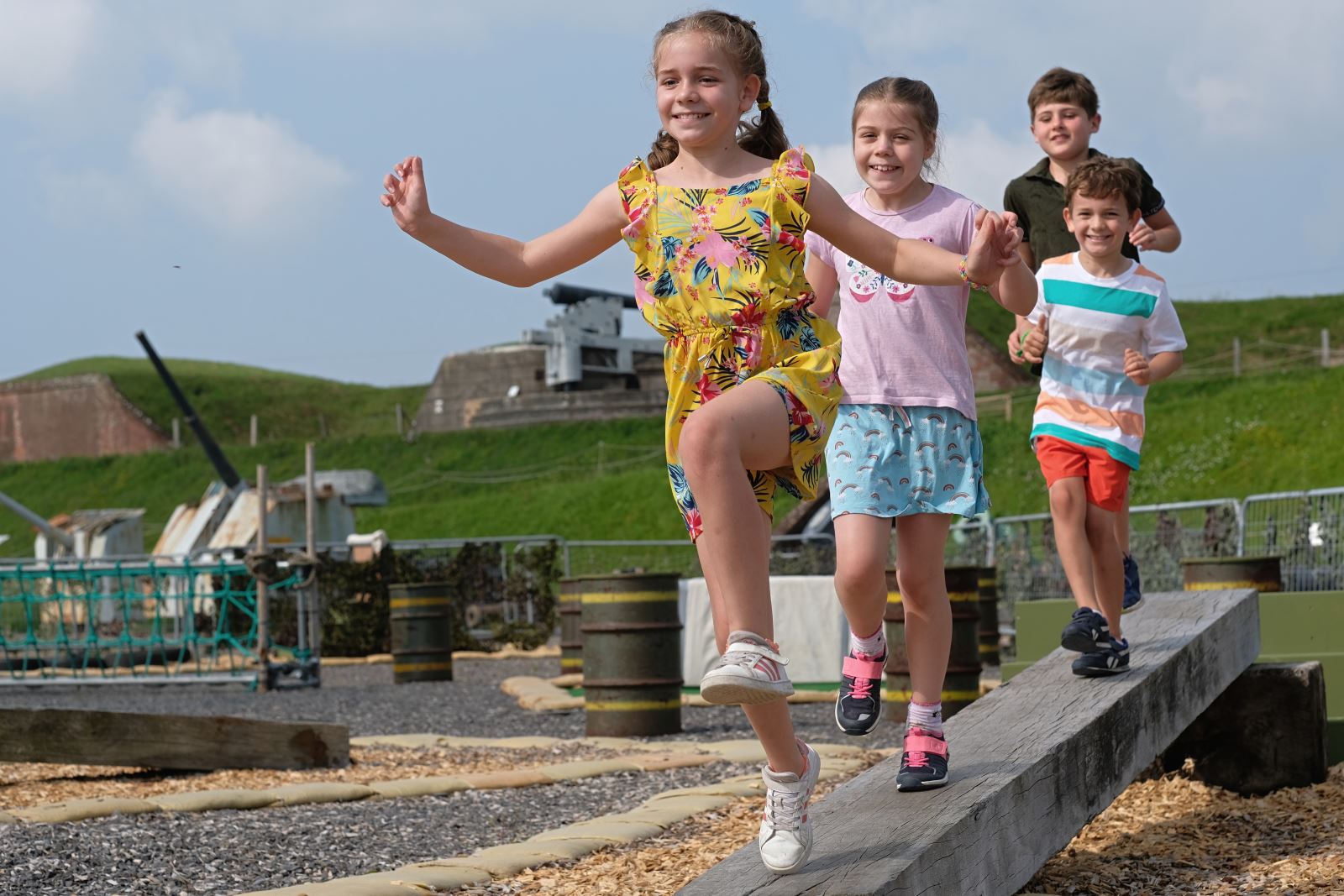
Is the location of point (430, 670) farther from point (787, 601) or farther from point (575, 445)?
point (575, 445)

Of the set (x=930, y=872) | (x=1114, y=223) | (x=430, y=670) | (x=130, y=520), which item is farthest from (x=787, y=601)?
(x=130, y=520)

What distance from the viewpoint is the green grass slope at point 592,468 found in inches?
1294


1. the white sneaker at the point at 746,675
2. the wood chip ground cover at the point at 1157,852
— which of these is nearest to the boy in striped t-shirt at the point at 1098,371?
the wood chip ground cover at the point at 1157,852

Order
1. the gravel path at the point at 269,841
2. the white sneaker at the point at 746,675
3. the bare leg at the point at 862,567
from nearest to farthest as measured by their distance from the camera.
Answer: the white sneaker at the point at 746,675
the bare leg at the point at 862,567
the gravel path at the point at 269,841

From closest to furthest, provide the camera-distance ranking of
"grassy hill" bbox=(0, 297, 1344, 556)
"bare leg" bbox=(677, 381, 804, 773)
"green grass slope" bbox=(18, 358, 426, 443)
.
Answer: "bare leg" bbox=(677, 381, 804, 773) < "grassy hill" bbox=(0, 297, 1344, 556) < "green grass slope" bbox=(18, 358, 426, 443)

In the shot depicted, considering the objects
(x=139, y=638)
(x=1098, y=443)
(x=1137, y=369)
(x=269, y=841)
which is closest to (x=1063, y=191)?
(x=1137, y=369)

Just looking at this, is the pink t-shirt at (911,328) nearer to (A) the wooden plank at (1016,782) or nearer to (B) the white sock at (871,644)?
(B) the white sock at (871,644)

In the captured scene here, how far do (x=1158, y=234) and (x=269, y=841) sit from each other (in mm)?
3784

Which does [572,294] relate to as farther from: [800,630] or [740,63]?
[740,63]

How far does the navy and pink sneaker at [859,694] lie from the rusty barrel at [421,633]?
489 inches

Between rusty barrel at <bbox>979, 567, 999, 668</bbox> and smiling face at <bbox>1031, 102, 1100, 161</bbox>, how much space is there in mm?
6214

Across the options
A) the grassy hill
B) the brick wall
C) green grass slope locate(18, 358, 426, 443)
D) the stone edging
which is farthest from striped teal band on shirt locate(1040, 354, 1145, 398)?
the brick wall

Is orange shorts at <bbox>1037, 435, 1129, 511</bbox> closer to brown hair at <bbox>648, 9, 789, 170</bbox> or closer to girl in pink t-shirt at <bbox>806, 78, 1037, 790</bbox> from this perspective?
girl in pink t-shirt at <bbox>806, 78, 1037, 790</bbox>

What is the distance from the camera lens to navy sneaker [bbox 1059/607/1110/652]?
4.75m
